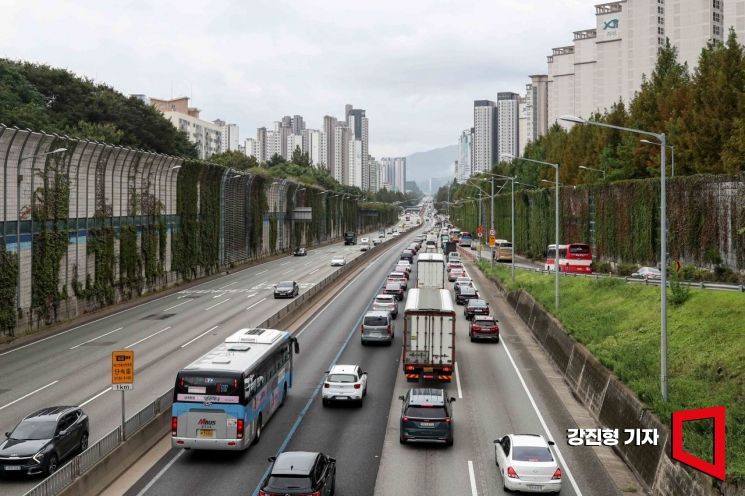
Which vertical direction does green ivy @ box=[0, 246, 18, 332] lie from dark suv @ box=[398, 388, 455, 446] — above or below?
above

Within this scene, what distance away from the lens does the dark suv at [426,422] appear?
24391mm

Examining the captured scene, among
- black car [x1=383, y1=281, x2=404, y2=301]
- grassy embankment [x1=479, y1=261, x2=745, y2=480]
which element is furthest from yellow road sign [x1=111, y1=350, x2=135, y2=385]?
black car [x1=383, y1=281, x2=404, y2=301]

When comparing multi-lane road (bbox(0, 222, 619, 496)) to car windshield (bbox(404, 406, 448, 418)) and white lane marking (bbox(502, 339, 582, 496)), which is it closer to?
white lane marking (bbox(502, 339, 582, 496))

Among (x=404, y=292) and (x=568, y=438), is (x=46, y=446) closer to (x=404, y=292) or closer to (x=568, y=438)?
(x=568, y=438)

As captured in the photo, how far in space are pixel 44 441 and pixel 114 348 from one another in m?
21.0

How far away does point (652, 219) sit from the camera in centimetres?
6212

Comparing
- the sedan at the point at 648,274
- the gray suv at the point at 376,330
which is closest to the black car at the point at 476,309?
the gray suv at the point at 376,330

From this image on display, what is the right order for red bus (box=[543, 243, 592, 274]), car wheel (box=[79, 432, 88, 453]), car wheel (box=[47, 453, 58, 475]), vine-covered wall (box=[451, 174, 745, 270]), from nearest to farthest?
car wheel (box=[47, 453, 58, 475]) → car wheel (box=[79, 432, 88, 453]) → vine-covered wall (box=[451, 174, 745, 270]) → red bus (box=[543, 243, 592, 274])

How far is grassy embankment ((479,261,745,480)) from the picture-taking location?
21.4 m

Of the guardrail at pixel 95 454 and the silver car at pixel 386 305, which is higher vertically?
the silver car at pixel 386 305

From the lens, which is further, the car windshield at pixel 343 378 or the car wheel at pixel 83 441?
the car windshield at pixel 343 378

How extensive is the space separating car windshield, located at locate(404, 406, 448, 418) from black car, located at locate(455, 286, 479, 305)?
37.5 meters

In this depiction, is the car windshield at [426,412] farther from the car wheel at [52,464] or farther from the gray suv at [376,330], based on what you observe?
the gray suv at [376,330]

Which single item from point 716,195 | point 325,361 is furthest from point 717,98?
point 325,361
